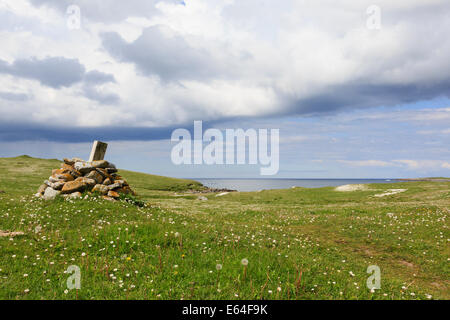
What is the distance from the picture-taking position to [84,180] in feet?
72.1

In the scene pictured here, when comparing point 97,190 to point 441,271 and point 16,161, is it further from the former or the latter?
point 16,161

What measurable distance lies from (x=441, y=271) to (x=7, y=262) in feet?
55.1

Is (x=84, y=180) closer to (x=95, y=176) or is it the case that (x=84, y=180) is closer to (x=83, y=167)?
(x=95, y=176)

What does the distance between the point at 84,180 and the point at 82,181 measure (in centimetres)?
25

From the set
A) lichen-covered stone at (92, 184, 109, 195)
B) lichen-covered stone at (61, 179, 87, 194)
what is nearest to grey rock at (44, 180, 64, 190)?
lichen-covered stone at (61, 179, 87, 194)

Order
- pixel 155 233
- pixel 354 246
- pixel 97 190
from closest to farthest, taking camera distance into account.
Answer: pixel 155 233
pixel 354 246
pixel 97 190

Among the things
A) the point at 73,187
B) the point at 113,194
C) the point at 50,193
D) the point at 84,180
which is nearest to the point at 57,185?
the point at 50,193

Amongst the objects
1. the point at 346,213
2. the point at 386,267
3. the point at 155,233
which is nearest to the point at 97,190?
the point at 155,233

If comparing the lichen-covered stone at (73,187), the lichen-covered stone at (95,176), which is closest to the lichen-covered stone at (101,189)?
the lichen-covered stone at (73,187)

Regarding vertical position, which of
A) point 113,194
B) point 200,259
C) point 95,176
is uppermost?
point 95,176

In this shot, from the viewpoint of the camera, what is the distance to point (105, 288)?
24.1ft

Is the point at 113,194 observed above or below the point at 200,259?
above

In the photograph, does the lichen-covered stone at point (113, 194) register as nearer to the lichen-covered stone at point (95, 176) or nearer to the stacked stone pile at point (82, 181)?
the stacked stone pile at point (82, 181)
